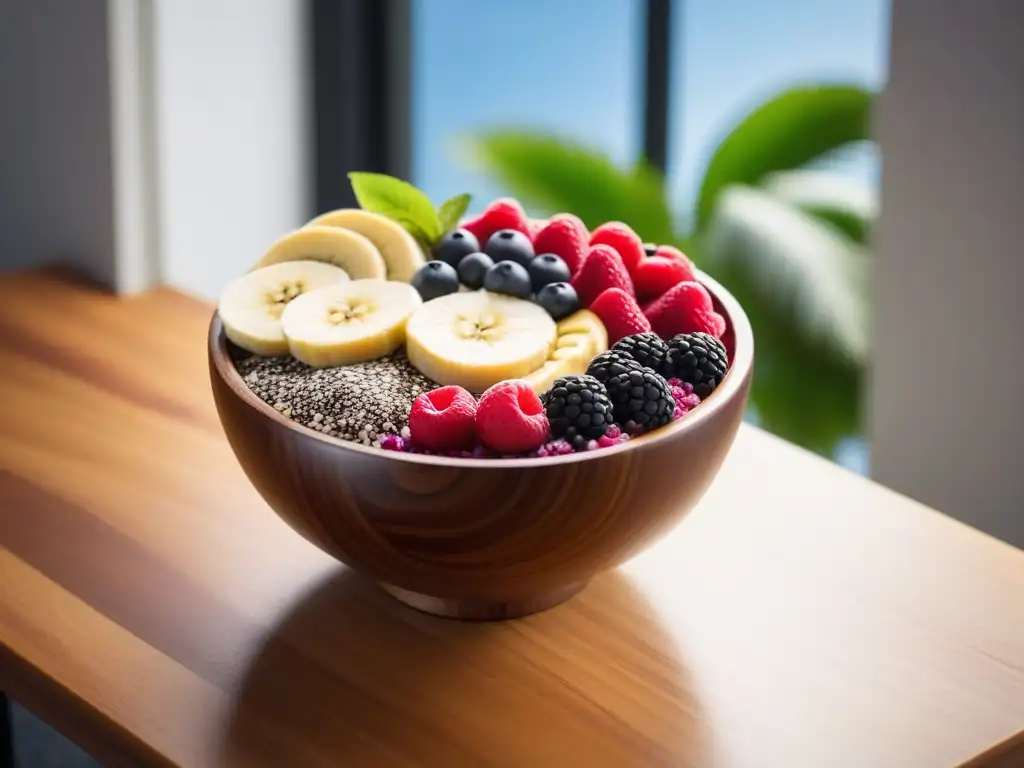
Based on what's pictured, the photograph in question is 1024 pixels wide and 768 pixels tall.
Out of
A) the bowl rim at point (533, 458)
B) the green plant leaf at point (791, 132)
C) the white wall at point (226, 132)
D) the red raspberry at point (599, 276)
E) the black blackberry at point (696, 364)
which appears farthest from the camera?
the green plant leaf at point (791, 132)

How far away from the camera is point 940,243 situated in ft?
4.85

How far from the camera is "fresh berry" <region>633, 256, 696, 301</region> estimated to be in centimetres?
114

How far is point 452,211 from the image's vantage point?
1.20m

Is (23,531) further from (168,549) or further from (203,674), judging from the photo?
(203,674)

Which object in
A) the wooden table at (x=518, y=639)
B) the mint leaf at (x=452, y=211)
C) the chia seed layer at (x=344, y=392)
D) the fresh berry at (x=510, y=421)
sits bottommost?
the wooden table at (x=518, y=639)

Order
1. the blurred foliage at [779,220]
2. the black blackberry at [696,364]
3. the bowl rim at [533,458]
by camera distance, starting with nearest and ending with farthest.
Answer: the bowl rim at [533,458], the black blackberry at [696,364], the blurred foliage at [779,220]

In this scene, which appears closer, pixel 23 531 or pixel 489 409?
pixel 489 409

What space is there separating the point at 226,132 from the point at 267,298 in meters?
0.79

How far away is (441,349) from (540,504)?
0.17 metres

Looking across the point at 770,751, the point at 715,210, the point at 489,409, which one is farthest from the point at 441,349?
the point at 715,210

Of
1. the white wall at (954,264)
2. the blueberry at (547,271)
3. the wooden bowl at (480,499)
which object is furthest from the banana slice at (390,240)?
the white wall at (954,264)

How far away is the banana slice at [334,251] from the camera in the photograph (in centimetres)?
115

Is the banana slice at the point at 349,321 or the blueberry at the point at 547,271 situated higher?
the blueberry at the point at 547,271

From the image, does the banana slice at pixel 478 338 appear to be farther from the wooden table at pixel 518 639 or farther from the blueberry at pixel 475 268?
the wooden table at pixel 518 639
